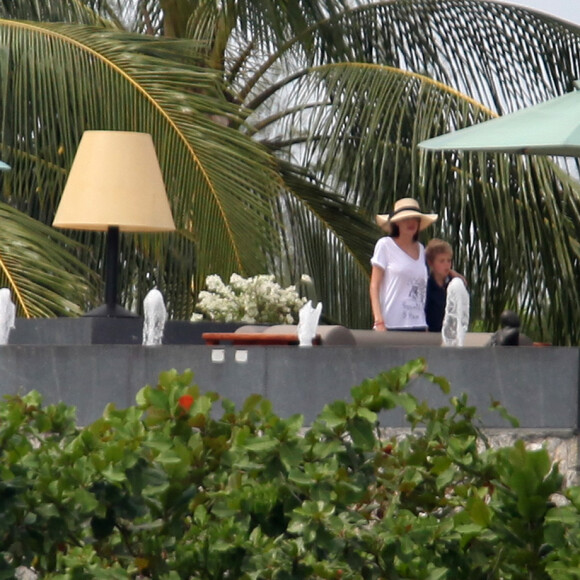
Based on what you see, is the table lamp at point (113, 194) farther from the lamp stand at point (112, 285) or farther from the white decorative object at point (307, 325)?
the white decorative object at point (307, 325)

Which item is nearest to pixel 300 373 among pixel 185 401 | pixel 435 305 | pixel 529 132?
pixel 529 132

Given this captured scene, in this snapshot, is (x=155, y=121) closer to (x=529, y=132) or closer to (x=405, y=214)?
(x=405, y=214)

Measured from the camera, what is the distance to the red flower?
3.22m

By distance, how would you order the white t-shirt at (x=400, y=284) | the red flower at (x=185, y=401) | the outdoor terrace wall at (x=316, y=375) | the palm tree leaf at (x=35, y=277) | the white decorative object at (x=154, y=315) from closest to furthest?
1. the red flower at (x=185, y=401)
2. the outdoor terrace wall at (x=316, y=375)
3. the white decorative object at (x=154, y=315)
4. the white t-shirt at (x=400, y=284)
5. the palm tree leaf at (x=35, y=277)

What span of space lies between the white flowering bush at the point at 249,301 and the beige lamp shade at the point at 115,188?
1.14 meters

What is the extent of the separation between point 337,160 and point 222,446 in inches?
332

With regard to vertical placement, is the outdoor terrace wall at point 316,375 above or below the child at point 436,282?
below

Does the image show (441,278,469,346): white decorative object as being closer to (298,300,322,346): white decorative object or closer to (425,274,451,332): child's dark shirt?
(298,300,322,346): white decorative object

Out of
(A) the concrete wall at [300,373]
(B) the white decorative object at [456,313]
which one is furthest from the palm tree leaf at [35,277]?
(B) the white decorative object at [456,313]

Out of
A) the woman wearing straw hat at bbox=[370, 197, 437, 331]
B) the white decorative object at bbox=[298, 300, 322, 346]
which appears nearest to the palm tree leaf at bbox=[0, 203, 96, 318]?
the woman wearing straw hat at bbox=[370, 197, 437, 331]

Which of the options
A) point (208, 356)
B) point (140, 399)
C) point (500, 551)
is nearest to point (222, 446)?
point (140, 399)

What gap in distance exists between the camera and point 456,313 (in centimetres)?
593

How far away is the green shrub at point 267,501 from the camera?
288 centimetres

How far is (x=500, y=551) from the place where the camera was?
2896 mm
